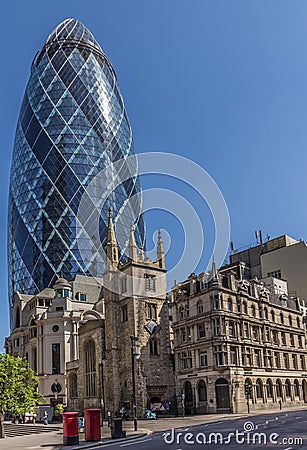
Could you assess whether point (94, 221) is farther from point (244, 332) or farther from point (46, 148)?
point (244, 332)

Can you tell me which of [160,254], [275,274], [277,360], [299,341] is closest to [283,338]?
[277,360]

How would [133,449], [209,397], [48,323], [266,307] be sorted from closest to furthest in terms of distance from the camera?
[133,449], [209,397], [266,307], [48,323]

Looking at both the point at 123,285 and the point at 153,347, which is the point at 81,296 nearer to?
the point at 123,285

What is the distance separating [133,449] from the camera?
2606 cm

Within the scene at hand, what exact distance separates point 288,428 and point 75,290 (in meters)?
69.5

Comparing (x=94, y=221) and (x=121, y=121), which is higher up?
(x=121, y=121)

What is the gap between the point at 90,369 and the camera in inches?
2835

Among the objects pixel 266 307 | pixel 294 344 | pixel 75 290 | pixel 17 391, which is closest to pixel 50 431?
pixel 17 391

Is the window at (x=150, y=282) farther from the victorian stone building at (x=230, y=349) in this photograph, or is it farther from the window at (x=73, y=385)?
the window at (x=73, y=385)

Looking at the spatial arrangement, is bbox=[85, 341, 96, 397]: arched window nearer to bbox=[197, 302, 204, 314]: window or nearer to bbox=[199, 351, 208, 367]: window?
bbox=[199, 351, 208, 367]: window

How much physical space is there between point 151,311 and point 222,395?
13449 millimetres

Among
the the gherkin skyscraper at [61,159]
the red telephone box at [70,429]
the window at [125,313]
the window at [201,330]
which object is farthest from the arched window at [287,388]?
the the gherkin skyscraper at [61,159]

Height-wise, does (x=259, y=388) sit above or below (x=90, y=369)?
below

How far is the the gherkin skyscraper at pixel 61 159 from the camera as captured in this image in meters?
122
